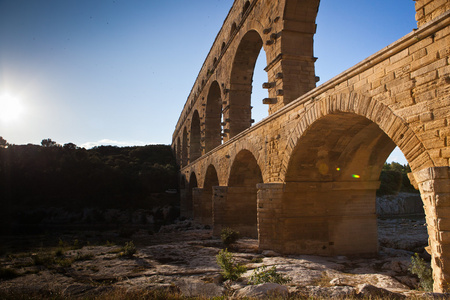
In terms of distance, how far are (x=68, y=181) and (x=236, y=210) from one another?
21.9 metres

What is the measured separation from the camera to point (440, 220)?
3.67m

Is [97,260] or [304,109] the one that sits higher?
[304,109]

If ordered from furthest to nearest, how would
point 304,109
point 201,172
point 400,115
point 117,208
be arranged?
point 117,208 < point 201,172 < point 304,109 < point 400,115

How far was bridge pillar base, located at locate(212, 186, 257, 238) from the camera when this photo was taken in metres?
12.7

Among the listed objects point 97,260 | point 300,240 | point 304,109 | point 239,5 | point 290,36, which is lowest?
point 97,260

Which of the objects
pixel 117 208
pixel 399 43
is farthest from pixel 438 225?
pixel 117 208

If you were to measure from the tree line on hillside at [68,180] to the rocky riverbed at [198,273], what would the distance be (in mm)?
18137

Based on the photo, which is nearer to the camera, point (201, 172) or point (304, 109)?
point (304, 109)

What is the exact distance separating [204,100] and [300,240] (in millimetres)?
13320

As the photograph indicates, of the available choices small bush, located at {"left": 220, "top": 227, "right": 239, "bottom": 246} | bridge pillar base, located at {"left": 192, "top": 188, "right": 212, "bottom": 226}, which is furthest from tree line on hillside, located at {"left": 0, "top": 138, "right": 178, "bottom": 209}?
small bush, located at {"left": 220, "top": 227, "right": 239, "bottom": 246}

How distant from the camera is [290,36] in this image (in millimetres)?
9164

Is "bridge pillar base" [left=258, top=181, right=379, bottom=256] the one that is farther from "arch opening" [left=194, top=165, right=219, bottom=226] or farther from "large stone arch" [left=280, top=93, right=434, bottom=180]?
"arch opening" [left=194, top=165, right=219, bottom=226]

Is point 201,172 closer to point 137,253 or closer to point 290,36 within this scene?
point 137,253

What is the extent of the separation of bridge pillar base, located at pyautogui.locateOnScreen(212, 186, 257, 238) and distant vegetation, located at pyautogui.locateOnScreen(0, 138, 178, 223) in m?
16.2
